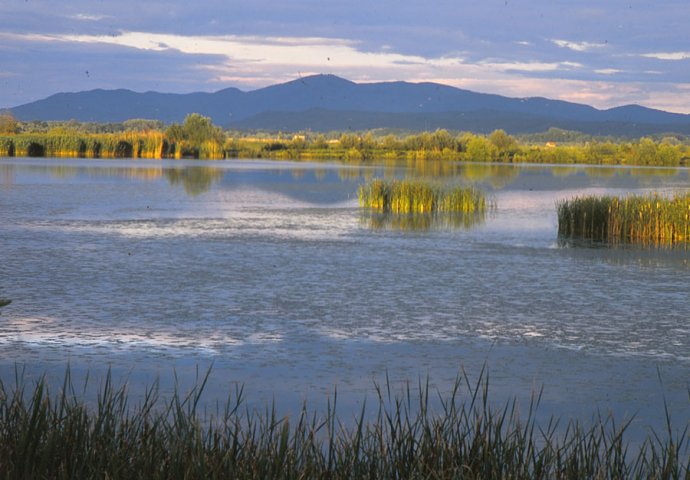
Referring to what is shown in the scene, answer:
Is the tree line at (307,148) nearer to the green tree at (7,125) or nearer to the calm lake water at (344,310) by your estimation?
the green tree at (7,125)

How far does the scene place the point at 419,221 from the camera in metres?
18.9

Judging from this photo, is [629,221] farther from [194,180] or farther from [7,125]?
[7,125]

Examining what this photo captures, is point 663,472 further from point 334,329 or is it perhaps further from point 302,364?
point 334,329

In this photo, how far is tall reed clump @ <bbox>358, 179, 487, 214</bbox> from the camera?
21141 millimetres

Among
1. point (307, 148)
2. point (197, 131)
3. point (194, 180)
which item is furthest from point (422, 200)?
point (307, 148)

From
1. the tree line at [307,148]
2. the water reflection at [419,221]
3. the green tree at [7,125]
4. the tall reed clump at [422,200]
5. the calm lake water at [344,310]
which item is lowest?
the calm lake water at [344,310]

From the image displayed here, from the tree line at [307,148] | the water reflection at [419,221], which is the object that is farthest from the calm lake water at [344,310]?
the tree line at [307,148]

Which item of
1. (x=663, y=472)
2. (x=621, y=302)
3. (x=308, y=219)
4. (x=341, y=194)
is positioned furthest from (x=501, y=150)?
(x=663, y=472)

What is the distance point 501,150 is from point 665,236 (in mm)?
56021

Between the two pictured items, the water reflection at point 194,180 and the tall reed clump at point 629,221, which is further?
the water reflection at point 194,180

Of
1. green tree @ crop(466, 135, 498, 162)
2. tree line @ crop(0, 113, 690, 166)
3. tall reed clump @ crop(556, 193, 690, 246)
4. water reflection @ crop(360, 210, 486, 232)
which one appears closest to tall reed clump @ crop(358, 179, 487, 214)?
water reflection @ crop(360, 210, 486, 232)

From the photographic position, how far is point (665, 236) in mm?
16078

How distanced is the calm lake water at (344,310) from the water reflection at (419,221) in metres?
0.23

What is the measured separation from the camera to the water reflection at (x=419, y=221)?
1769cm
